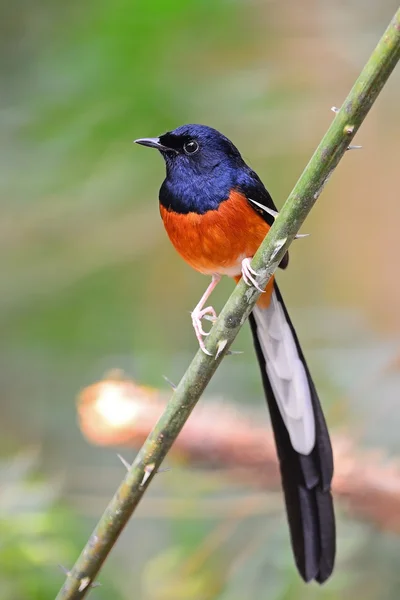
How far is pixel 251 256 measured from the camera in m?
1.21

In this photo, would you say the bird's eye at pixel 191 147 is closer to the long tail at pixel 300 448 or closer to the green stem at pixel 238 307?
the long tail at pixel 300 448

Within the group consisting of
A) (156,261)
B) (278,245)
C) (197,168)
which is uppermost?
(278,245)

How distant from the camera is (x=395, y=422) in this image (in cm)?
224

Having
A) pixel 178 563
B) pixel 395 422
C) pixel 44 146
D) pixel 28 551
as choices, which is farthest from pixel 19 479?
pixel 395 422

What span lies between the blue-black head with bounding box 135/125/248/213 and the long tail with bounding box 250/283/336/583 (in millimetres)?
262

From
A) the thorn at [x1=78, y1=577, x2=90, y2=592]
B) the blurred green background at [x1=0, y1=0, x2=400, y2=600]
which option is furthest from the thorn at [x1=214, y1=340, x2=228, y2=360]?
the blurred green background at [x1=0, y1=0, x2=400, y2=600]

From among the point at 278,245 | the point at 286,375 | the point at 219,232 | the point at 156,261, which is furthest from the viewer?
the point at 156,261

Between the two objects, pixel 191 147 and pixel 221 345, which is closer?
pixel 221 345

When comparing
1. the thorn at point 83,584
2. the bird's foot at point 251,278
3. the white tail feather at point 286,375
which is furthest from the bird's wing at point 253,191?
the thorn at point 83,584

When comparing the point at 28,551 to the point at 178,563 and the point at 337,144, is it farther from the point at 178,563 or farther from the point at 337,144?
the point at 337,144

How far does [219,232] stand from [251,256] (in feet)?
0.25

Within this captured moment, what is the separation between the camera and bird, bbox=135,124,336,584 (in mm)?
1157

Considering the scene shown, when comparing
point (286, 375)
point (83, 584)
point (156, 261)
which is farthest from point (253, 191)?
point (156, 261)

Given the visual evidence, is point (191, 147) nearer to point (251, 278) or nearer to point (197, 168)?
point (197, 168)
